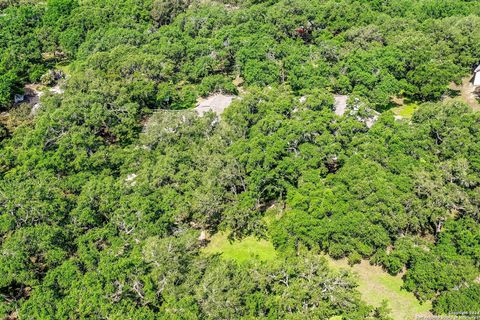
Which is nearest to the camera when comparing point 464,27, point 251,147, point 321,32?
point 251,147

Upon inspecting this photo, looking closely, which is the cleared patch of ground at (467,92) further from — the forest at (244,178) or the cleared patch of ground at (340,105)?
the cleared patch of ground at (340,105)

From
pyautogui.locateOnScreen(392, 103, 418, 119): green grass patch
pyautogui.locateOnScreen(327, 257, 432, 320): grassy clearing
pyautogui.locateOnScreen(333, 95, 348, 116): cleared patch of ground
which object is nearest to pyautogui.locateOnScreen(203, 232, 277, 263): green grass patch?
pyautogui.locateOnScreen(327, 257, 432, 320): grassy clearing

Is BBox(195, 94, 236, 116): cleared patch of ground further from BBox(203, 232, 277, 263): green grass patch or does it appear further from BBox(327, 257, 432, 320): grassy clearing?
BBox(327, 257, 432, 320): grassy clearing

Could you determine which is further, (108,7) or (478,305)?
(108,7)

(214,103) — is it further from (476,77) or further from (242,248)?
(476,77)

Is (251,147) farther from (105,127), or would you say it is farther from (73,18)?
(73,18)

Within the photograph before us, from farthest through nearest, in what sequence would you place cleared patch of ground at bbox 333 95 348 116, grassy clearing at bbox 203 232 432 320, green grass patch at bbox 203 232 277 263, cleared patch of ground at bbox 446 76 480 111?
cleared patch of ground at bbox 446 76 480 111 → cleared patch of ground at bbox 333 95 348 116 → green grass patch at bbox 203 232 277 263 → grassy clearing at bbox 203 232 432 320

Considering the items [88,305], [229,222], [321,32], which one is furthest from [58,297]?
[321,32]
